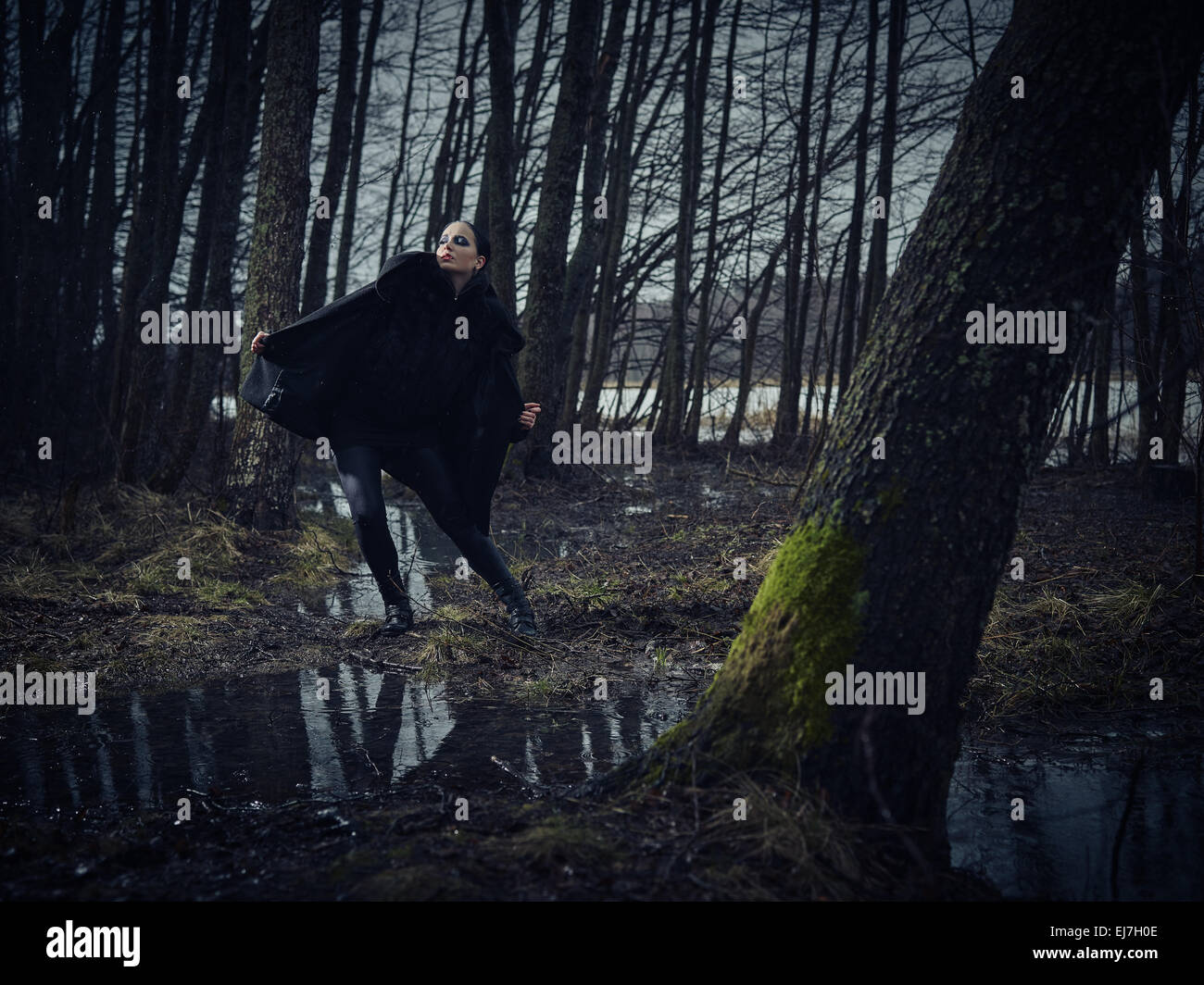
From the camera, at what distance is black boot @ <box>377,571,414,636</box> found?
18.8ft

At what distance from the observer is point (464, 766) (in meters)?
3.69

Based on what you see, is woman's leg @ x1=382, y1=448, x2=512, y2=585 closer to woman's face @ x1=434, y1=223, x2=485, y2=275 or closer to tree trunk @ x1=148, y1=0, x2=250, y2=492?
woman's face @ x1=434, y1=223, x2=485, y2=275

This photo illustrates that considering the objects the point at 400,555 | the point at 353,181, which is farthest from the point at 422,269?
the point at 353,181

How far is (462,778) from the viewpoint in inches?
139

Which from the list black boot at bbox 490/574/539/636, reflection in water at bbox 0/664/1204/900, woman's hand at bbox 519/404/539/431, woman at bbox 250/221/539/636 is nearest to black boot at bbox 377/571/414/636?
woman at bbox 250/221/539/636

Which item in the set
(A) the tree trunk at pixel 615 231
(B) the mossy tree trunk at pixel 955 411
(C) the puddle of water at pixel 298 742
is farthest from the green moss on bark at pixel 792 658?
(A) the tree trunk at pixel 615 231

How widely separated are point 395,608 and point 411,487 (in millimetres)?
759

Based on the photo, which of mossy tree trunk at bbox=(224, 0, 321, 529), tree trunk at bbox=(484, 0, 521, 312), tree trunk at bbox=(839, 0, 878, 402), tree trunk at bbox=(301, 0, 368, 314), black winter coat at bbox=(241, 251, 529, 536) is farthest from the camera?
tree trunk at bbox=(839, 0, 878, 402)

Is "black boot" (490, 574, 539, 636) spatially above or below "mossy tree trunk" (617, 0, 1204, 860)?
below

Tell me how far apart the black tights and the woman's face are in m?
1.11

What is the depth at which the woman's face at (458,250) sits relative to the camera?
17.6 ft

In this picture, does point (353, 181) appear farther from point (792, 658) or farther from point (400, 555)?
point (792, 658)

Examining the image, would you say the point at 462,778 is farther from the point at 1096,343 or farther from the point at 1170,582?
the point at 1096,343
